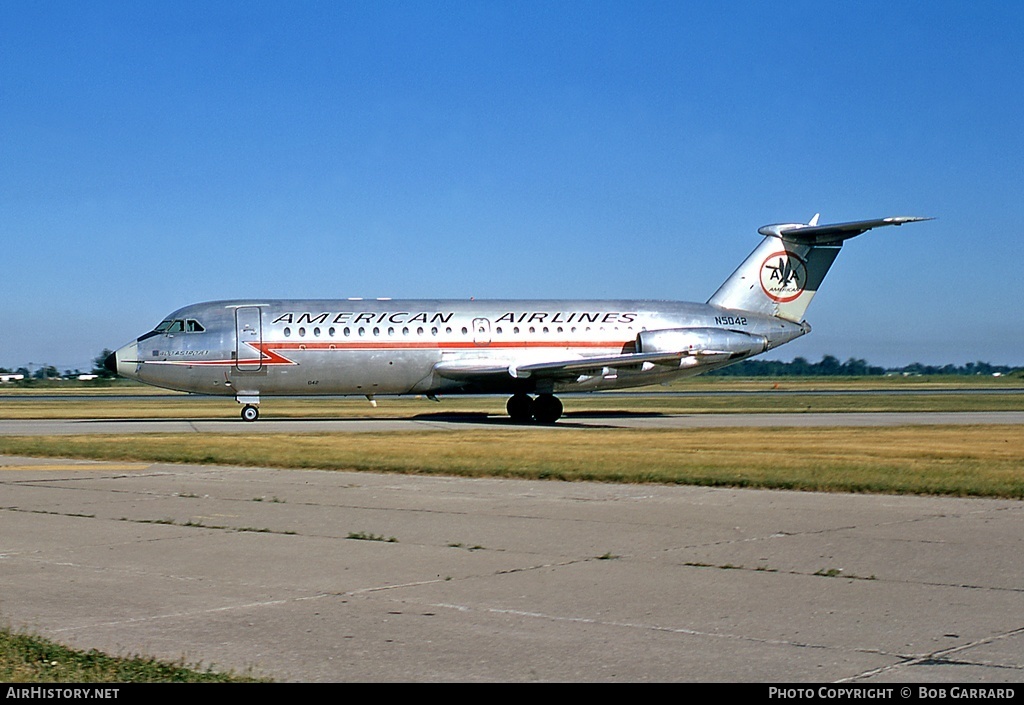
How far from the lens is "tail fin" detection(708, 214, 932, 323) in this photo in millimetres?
37938

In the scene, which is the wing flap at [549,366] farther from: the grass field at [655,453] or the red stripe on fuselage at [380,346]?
the grass field at [655,453]

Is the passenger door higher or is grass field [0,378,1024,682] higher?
the passenger door

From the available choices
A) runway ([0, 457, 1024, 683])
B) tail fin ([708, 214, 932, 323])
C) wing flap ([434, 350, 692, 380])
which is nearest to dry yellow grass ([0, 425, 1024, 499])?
runway ([0, 457, 1024, 683])

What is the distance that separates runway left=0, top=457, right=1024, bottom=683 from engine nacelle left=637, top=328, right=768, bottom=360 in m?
20.8

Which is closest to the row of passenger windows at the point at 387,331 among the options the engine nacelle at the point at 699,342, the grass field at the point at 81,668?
the engine nacelle at the point at 699,342

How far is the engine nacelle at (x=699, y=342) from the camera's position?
116ft

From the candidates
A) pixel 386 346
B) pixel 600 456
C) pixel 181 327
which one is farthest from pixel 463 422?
pixel 600 456

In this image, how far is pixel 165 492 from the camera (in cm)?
1493

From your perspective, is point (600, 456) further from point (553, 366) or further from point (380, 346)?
point (380, 346)

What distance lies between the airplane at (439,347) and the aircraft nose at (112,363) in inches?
1.9

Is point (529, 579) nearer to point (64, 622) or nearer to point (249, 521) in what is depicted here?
point (64, 622)

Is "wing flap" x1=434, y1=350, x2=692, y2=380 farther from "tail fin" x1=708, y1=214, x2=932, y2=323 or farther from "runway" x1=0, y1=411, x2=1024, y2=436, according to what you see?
"tail fin" x1=708, y1=214, x2=932, y2=323

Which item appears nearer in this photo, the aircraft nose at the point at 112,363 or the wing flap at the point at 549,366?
the aircraft nose at the point at 112,363
